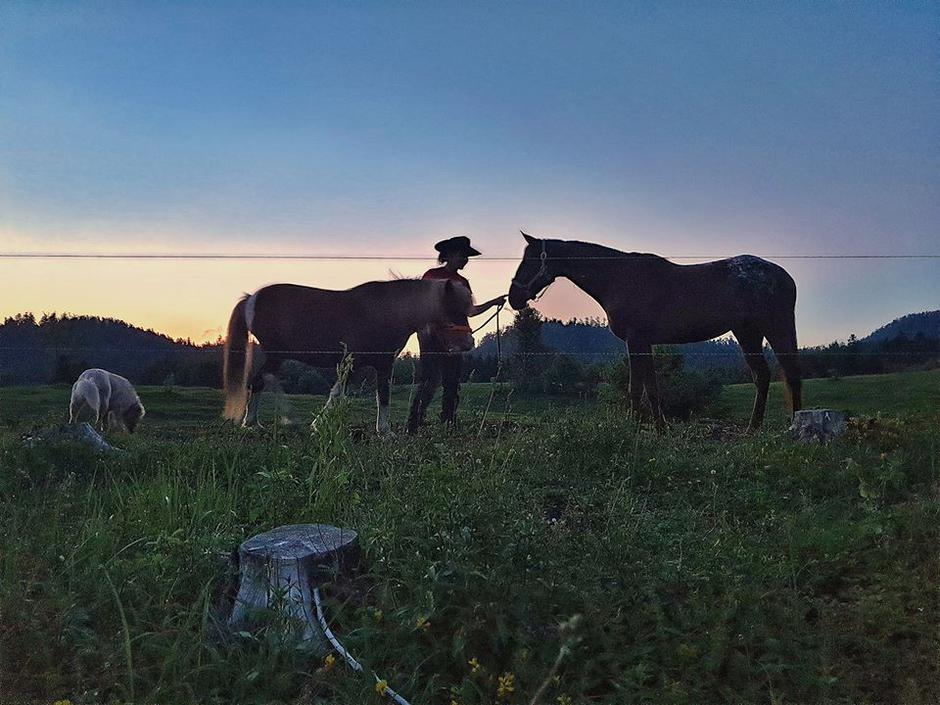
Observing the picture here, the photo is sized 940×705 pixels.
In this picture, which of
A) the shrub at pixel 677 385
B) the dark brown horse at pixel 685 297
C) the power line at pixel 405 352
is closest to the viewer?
the power line at pixel 405 352

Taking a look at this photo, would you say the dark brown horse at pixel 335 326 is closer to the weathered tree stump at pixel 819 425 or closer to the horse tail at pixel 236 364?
the horse tail at pixel 236 364

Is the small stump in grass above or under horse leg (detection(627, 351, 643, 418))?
under

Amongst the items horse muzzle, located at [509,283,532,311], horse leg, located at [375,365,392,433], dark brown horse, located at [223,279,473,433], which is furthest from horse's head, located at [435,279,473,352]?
horse leg, located at [375,365,392,433]

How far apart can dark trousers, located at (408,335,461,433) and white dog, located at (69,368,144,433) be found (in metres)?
2.19

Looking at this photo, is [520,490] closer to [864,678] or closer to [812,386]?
[864,678]

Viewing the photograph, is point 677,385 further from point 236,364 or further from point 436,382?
point 236,364

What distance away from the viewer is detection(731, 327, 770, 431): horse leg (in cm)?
662

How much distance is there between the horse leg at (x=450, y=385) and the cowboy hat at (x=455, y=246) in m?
0.84

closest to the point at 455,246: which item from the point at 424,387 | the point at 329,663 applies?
the point at 424,387

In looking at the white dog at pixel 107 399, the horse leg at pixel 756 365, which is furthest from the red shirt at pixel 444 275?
the white dog at pixel 107 399

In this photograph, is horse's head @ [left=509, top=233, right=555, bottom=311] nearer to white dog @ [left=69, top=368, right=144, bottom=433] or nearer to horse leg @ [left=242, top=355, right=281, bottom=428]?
horse leg @ [left=242, top=355, right=281, bottom=428]

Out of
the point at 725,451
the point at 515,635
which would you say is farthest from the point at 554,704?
the point at 725,451

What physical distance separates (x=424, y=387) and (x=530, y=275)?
1.28 meters

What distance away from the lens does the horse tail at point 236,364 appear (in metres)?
6.19
